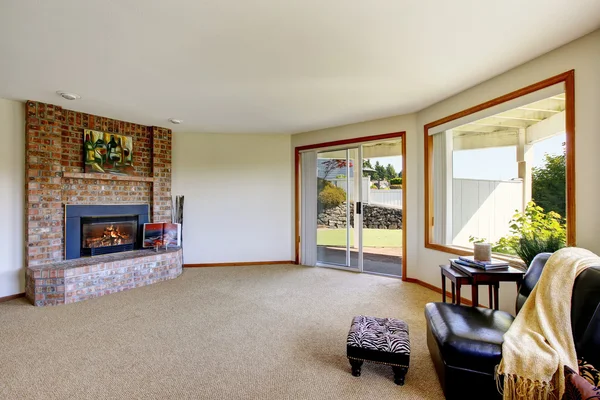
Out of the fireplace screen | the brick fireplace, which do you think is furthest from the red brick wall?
the fireplace screen

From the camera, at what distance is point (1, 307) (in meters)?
3.25

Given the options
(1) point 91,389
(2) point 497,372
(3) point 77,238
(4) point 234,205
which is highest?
(4) point 234,205

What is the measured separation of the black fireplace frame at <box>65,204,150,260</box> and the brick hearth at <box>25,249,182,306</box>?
7.6 inches

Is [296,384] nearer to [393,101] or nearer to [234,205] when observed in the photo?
[393,101]

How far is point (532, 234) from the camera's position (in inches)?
105

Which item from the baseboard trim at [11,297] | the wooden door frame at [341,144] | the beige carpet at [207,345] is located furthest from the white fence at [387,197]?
the baseboard trim at [11,297]

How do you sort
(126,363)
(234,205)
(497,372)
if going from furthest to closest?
(234,205), (126,363), (497,372)

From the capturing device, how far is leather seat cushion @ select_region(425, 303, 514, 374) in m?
1.60

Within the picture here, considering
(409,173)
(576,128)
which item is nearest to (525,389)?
(576,128)

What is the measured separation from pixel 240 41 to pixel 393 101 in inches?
84.2

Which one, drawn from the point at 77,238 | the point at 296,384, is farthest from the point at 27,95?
the point at 296,384

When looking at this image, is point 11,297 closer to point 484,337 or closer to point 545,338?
point 484,337

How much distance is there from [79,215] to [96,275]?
0.92 metres

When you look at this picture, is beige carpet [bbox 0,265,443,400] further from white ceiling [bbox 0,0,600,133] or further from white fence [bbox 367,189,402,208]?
white fence [bbox 367,189,402,208]
